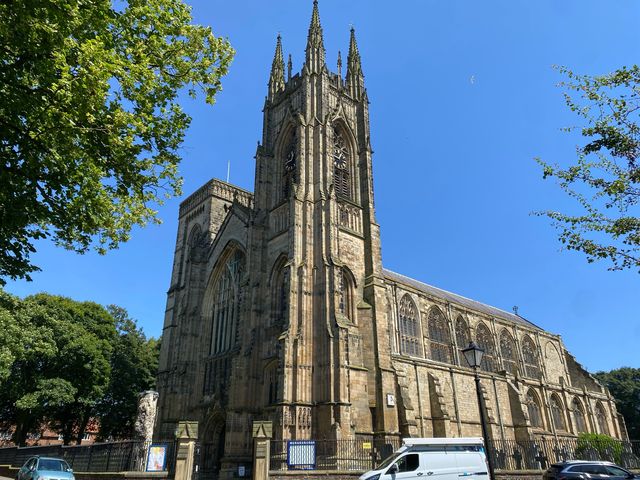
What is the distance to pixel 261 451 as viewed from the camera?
52.8 ft

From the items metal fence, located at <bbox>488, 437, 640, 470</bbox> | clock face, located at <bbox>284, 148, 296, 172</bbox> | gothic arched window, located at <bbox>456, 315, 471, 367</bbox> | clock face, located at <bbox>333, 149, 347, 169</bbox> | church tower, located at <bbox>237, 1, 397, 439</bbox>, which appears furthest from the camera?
gothic arched window, located at <bbox>456, 315, 471, 367</bbox>

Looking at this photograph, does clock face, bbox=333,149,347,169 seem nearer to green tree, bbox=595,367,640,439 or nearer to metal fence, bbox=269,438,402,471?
metal fence, bbox=269,438,402,471

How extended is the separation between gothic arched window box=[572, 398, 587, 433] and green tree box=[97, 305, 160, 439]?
39.1 meters

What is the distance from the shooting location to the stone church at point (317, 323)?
78.4 feet

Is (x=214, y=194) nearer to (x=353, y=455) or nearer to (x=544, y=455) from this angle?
(x=353, y=455)

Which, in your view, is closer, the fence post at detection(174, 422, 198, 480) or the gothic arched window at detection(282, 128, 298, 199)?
the fence post at detection(174, 422, 198, 480)

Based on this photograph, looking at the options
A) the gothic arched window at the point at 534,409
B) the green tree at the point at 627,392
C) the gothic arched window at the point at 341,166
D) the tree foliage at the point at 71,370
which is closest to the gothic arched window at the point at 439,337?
the gothic arched window at the point at 534,409

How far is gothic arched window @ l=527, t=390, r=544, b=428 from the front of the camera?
3817cm

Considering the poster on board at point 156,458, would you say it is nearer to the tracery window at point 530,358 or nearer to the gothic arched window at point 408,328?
the gothic arched window at point 408,328

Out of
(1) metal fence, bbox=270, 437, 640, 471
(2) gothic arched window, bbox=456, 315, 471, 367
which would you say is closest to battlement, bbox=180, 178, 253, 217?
(2) gothic arched window, bbox=456, 315, 471, 367

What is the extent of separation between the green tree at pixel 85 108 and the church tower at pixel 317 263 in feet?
41.4

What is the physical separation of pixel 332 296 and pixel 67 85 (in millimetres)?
17609

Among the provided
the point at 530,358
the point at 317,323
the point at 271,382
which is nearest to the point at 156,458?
the point at 271,382

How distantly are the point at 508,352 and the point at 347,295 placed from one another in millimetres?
22826
